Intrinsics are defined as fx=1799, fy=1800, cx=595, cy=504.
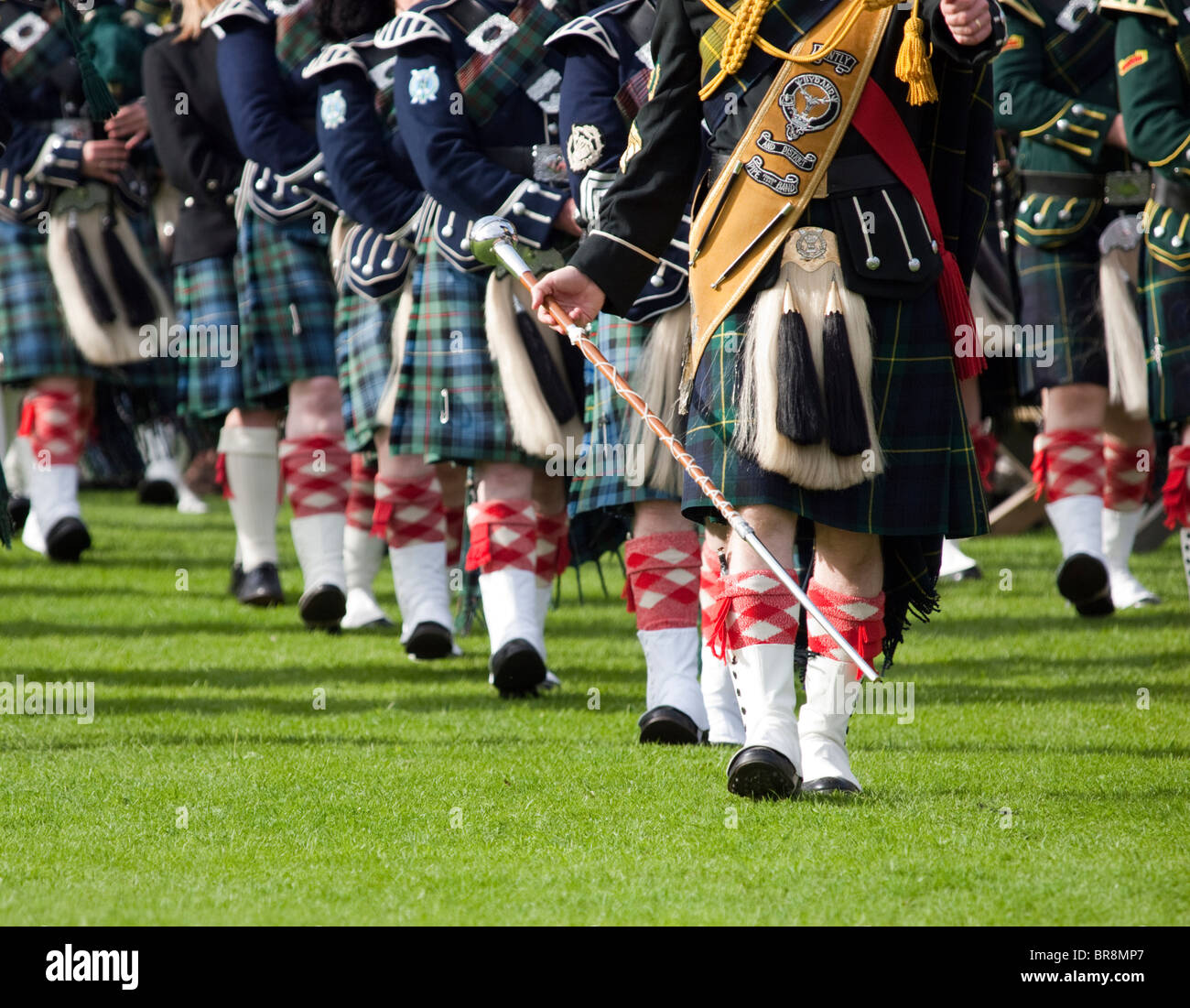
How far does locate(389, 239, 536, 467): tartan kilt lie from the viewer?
4590 mm

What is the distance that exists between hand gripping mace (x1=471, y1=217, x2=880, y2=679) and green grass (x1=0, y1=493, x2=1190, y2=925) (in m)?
0.35

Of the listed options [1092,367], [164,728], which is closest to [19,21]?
[164,728]

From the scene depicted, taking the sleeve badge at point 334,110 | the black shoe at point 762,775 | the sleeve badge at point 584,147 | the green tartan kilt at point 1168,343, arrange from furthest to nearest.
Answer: the sleeve badge at point 334,110 → the green tartan kilt at point 1168,343 → the sleeve badge at point 584,147 → the black shoe at point 762,775

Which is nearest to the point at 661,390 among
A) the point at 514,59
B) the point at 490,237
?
the point at 490,237

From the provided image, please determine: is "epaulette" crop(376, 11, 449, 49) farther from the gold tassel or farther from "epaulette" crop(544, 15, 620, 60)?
the gold tassel

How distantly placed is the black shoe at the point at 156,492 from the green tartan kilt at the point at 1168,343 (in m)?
5.73

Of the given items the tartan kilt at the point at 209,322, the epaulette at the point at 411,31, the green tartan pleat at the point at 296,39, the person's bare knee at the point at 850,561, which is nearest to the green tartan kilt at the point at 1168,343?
the person's bare knee at the point at 850,561

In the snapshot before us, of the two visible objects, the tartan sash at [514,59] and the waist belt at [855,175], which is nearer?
the waist belt at [855,175]

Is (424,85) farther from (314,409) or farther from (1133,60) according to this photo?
(1133,60)

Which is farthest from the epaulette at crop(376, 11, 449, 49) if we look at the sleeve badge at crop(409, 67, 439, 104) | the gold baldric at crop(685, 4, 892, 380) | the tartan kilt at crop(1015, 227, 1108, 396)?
the tartan kilt at crop(1015, 227, 1108, 396)

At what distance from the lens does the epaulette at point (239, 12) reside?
18.0ft

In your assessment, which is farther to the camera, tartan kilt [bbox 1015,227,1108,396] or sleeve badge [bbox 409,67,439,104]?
tartan kilt [bbox 1015,227,1108,396]

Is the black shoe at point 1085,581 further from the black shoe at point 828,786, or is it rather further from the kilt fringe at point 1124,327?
the black shoe at point 828,786
